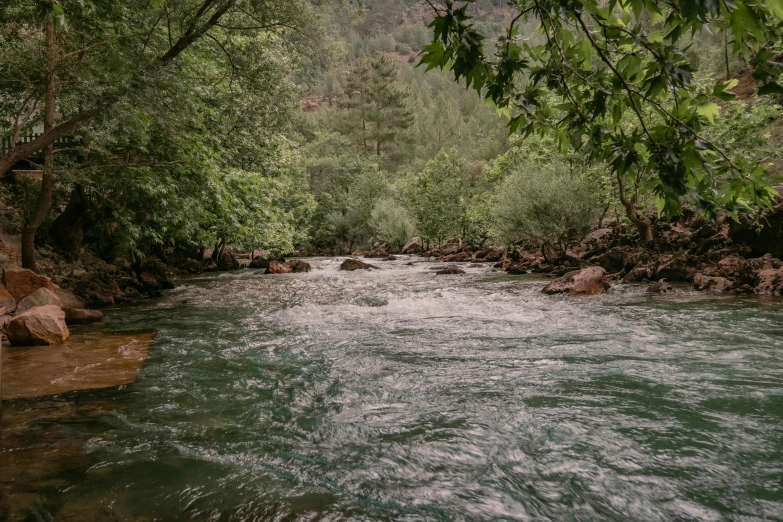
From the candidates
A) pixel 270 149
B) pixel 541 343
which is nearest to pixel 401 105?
pixel 270 149

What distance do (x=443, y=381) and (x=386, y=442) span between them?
2.04m

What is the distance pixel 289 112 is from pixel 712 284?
43.4 ft

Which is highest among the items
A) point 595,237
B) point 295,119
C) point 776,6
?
point 295,119

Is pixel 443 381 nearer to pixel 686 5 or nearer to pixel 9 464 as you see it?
pixel 9 464

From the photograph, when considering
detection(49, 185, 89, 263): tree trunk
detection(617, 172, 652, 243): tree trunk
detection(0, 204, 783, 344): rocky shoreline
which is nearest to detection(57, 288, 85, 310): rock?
Answer: detection(0, 204, 783, 344): rocky shoreline

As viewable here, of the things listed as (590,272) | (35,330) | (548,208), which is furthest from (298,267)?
(35,330)

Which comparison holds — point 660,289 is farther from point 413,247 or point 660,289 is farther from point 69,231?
point 413,247

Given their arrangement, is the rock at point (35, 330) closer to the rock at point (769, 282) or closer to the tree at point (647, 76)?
the tree at point (647, 76)

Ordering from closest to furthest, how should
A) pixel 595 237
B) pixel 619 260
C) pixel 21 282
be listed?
pixel 21 282 → pixel 619 260 → pixel 595 237

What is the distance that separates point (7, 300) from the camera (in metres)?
10.2

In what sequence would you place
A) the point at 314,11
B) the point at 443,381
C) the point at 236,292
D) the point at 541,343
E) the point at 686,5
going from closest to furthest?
the point at 686,5
the point at 443,381
the point at 541,343
the point at 314,11
the point at 236,292

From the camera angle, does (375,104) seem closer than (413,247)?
No

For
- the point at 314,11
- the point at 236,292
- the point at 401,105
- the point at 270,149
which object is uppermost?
the point at 401,105

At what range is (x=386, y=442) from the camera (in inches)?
182
